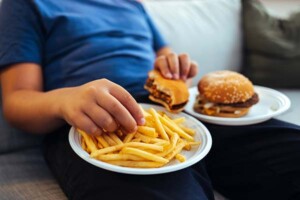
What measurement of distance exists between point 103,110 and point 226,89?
0.46 m

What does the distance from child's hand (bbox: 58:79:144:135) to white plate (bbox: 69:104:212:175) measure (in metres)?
0.06

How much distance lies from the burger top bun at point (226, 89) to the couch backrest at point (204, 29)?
1.55 ft

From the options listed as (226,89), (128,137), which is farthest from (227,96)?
(128,137)

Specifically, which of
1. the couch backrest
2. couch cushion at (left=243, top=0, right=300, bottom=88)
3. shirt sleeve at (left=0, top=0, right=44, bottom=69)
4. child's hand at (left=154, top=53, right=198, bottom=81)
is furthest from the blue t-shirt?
couch cushion at (left=243, top=0, right=300, bottom=88)

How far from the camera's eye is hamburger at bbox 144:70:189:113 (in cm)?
104

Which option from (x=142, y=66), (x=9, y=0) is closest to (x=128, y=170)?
(x=142, y=66)

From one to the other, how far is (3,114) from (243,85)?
0.76 m

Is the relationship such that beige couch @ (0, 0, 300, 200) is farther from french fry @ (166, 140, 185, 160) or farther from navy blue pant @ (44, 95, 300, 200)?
french fry @ (166, 140, 185, 160)

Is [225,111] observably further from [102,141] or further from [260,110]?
[102,141]

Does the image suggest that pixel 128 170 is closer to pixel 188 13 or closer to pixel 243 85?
pixel 243 85

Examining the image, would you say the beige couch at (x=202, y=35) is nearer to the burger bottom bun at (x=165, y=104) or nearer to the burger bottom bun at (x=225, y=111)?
the burger bottom bun at (x=225, y=111)

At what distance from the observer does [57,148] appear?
3.47 feet

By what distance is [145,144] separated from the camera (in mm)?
820

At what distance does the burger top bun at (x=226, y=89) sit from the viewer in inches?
44.1
